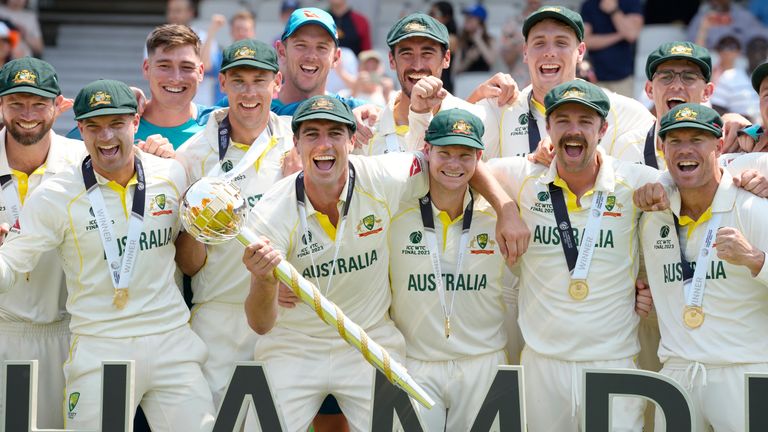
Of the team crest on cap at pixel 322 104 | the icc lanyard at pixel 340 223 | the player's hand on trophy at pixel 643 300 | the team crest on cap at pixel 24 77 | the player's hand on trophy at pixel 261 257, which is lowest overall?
the player's hand on trophy at pixel 643 300

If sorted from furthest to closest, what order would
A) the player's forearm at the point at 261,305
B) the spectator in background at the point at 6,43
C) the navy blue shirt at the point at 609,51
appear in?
the navy blue shirt at the point at 609,51 < the spectator in background at the point at 6,43 < the player's forearm at the point at 261,305

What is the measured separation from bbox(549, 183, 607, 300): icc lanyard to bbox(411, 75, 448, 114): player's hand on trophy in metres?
0.83

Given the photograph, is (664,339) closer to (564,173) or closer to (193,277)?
(564,173)

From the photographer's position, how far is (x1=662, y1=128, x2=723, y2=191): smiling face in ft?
19.7

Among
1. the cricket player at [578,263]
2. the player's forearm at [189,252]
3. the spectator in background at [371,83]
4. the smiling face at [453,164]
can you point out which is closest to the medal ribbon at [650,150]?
the cricket player at [578,263]

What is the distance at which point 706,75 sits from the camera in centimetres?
672

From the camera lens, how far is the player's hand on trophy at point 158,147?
6.50 m

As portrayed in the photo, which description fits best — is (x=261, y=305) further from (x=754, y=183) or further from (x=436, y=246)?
(x=754, y=183)

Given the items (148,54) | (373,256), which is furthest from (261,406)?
(148,54)

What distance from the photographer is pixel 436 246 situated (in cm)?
627

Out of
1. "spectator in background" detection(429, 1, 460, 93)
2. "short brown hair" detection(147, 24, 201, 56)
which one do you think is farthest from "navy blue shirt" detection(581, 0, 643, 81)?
"short brown hair" detection(147, 24, 201, 56)

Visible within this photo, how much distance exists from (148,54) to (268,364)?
2.10 m

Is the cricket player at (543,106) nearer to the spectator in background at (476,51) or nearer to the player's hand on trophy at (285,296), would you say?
the player's hand on trophy at (285,296)

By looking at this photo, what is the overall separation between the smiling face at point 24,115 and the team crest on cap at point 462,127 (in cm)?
213
